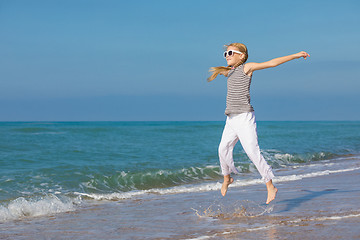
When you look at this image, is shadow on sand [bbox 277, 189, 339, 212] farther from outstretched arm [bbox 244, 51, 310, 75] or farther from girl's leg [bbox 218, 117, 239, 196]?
outstretched arm [bbox 244, 51, 310, 75]

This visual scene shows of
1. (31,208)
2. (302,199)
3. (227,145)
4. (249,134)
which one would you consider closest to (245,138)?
(249,134)

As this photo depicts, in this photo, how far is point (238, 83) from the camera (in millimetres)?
5480

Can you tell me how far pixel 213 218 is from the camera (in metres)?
5.18

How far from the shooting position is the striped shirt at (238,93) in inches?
213

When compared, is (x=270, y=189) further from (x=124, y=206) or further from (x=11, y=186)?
(x=11, y=186)

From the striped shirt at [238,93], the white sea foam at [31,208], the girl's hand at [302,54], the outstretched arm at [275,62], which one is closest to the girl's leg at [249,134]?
the striped shirt at [238,93]

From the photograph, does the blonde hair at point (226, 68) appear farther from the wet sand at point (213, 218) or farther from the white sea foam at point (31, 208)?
the white sea foam at point (31, 208)

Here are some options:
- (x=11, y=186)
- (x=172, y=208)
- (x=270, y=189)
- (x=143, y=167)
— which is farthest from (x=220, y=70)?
(x=143, y=167)

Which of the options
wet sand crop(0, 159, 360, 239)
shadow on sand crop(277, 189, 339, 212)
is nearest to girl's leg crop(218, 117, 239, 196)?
wet sand crop(0, 159, 360, 239)

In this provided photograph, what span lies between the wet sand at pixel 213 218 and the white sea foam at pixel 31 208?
29cm

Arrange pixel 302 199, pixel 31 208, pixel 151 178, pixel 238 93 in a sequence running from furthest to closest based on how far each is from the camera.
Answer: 1. pixel 151 178
2. pixel 31 208
3. pixel 302 199
4. pixel 238 93

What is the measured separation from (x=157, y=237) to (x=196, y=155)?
→ 11.8m

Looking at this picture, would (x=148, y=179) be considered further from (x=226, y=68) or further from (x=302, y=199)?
(x=226, y=68)

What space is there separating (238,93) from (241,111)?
25 cm
